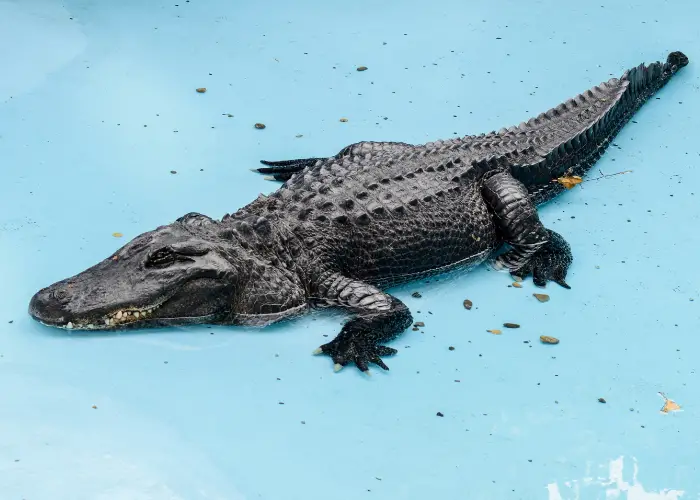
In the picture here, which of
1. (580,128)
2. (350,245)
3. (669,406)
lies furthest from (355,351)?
(580,128)

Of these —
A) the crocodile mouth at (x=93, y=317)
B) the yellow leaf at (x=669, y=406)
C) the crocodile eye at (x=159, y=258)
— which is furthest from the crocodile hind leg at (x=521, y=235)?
the crocodile mouth at (x=93, y=317)

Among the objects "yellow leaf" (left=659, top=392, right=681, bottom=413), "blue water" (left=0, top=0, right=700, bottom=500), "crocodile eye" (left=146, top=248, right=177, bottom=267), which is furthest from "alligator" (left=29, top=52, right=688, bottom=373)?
"yellow leaf" (left=659, top=392, right=681, bottom=413)

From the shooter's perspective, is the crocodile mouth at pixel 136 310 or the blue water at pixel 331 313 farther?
→ the crocodile mouth at pixel 136 310

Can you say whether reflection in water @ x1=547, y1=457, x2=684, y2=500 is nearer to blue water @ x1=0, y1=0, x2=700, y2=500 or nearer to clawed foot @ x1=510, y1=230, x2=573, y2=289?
blue water @ x1=0, y1=0, x2=700, y2=500

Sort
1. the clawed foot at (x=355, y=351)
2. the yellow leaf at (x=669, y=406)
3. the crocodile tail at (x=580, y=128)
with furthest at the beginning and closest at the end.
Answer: the crocodile tail at (x=580, y=128), the clawed foot at (x=355, y=351), the yellow leaf at (x=669, y=406)

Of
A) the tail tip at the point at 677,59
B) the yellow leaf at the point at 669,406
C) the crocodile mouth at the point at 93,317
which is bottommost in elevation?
the yellow leaf at the point at 669,406

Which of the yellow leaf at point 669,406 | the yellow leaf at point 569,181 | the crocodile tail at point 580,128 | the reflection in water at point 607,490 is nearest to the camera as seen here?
the reflection in water at point 607,490

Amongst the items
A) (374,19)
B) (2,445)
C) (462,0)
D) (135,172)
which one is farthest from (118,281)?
(462,0)

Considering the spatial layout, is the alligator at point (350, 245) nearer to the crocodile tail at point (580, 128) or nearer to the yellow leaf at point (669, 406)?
the crocodile tail at point (580, 128)

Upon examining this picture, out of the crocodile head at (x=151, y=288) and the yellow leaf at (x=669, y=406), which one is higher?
the crocodile head at (x=151, y=288)
